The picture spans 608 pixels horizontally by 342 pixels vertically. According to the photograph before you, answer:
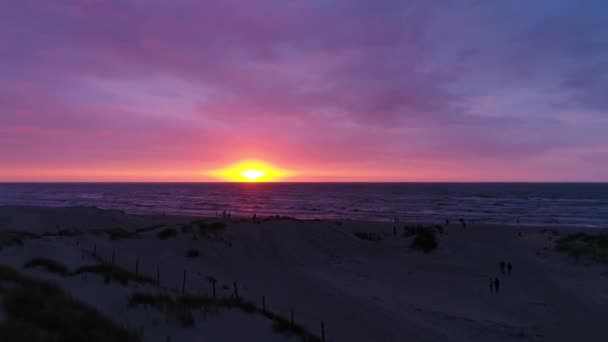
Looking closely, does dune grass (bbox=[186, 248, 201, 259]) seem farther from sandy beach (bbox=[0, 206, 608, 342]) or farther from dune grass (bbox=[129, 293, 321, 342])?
dune grass (bbox=[129, 293, 321, 342])

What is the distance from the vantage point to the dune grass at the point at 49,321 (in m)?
7.84

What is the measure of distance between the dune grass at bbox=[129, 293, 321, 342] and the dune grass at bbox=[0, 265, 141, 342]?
184 cm

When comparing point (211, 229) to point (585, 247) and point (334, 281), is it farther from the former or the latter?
point (585, 247)

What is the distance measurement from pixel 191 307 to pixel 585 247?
3118 cm

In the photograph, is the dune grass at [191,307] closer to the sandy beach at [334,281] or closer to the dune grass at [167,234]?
Answer: the sandy beach at [334,281]

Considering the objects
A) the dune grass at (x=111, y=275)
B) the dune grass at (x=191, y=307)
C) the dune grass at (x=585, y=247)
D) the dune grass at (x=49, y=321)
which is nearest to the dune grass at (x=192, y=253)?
the dune grass at (x=111, y=275)

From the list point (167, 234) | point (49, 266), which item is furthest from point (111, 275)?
point (167, 234)

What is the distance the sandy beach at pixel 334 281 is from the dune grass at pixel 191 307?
0.69 feet

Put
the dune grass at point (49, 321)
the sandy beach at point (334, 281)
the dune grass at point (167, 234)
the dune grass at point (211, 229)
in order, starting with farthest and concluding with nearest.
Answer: the dune grass at point (211, 229), the dune grass at point (167, 234), the sandy beach at point (334, 281), the dune grass at point (49, 321)

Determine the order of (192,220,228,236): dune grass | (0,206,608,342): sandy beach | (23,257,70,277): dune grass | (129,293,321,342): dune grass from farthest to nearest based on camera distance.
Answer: (192,220,228,236): dune grass < (23,257,70,277): dune grass < (0,206,608,342): sandy beach < (129,293,321,342): dune grass

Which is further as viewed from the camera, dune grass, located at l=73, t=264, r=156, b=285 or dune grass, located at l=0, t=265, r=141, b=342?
dune grass, located at l=73, t=264, r=156, b=285

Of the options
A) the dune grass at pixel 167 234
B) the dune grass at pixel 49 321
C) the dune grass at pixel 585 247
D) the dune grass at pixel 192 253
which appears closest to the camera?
the dune grass at pixel 49 321

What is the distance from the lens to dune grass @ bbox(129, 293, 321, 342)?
11.0 m

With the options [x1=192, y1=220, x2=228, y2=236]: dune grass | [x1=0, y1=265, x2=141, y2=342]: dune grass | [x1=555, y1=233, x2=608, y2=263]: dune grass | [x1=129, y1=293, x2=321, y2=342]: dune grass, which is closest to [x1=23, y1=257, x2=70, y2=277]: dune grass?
[x1=0, y1=265, x2=141, y2=342]: dune grass
